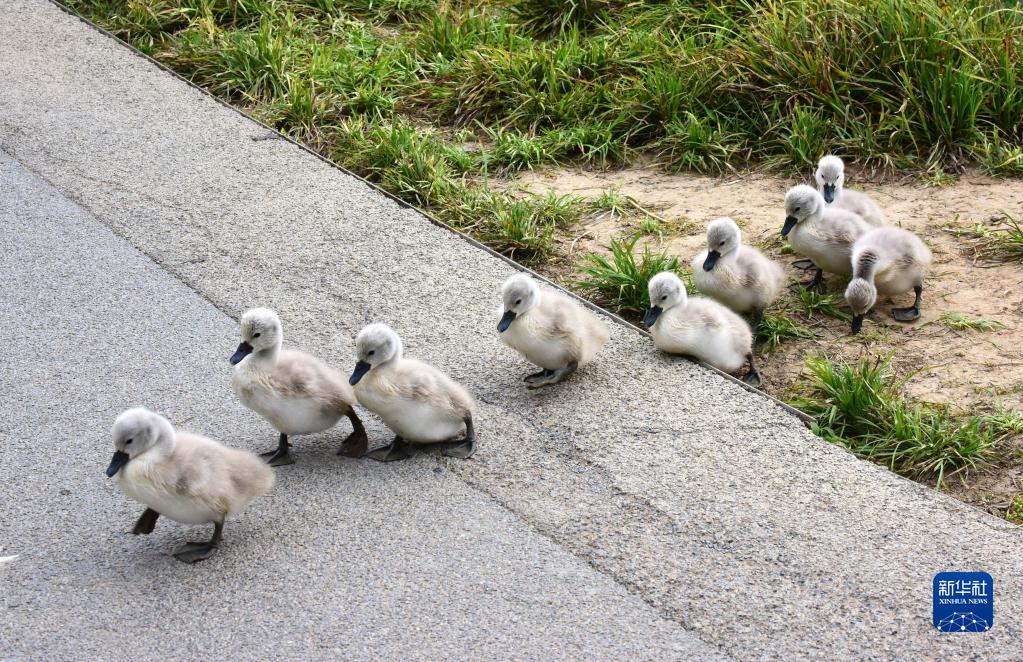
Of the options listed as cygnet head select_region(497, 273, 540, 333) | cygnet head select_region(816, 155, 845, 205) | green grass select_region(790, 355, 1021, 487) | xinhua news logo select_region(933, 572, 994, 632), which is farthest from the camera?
cygnet head select_region(816, 155, 845, 205)

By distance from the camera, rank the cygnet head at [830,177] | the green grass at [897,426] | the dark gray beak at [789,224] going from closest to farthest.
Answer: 1. the green grass at [897,426]
2. the dark gray beak at [789,224]
3. the cygnet head at [830,177]

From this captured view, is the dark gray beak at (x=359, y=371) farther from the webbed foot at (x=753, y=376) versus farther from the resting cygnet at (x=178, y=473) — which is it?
the webbed foot at (x=753, y=376)

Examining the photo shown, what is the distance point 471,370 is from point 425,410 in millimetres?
749

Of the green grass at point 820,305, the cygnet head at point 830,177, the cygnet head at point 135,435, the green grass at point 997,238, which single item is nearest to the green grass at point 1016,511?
the green grass at point 820,305

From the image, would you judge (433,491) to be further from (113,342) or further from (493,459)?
(113,342)

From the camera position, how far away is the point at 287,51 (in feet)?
27.1

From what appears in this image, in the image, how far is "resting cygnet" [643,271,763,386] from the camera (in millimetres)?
5207

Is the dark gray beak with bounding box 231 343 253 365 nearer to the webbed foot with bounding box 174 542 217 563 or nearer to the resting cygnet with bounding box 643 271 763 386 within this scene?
the webbed foot with bounding box 174 542 217 563

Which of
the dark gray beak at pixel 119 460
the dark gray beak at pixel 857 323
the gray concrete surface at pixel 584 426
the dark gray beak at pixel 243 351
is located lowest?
the dark gray beak at pixel 857 323

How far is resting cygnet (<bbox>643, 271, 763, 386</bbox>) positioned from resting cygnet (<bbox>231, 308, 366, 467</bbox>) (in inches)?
57.5

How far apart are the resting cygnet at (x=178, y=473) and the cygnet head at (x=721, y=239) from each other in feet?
8.06

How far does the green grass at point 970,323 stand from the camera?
563cm

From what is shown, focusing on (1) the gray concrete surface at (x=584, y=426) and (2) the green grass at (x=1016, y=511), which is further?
(2) the green grass at (x=1016, y=511)

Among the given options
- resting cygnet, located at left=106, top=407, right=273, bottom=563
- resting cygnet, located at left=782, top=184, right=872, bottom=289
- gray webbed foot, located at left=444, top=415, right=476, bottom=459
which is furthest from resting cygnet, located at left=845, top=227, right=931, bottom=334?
resting cygnet, located at left=106, top=407, right=273, bottom=563
